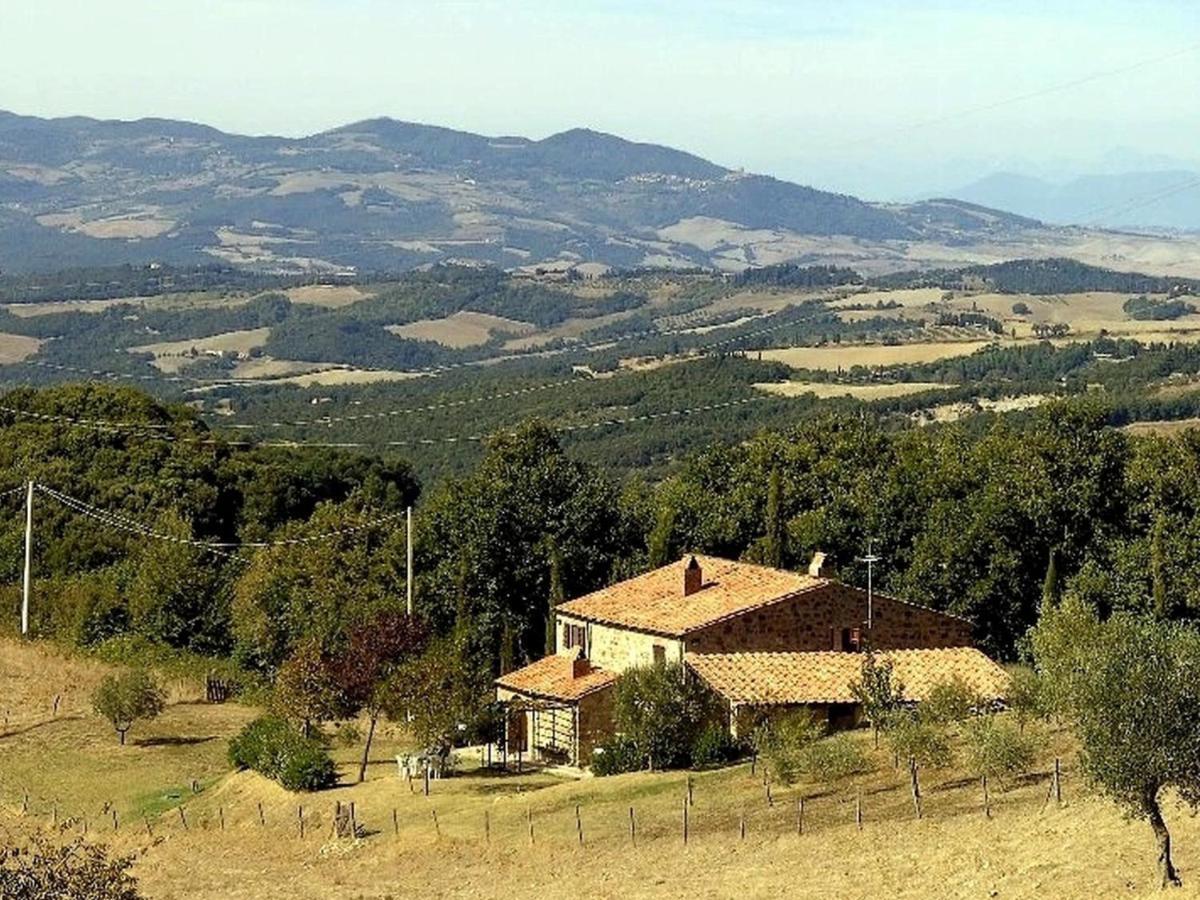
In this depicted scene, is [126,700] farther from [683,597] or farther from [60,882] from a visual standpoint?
[60,882]

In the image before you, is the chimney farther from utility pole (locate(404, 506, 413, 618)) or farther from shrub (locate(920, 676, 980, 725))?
shrub (locate(920, 676, 980, 725))

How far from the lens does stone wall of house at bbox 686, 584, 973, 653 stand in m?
45.3

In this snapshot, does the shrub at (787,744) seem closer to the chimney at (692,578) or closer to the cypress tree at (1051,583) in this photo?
the chimney at (692,578)

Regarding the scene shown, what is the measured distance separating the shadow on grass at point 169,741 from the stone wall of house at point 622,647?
10215 millimetres

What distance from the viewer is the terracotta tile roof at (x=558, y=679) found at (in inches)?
1725

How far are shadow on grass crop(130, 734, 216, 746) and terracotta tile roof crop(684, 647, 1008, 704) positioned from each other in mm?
13993

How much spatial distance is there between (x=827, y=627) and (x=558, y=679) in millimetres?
6947

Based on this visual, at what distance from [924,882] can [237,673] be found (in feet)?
111

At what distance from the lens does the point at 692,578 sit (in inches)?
1895

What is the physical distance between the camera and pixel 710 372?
152m

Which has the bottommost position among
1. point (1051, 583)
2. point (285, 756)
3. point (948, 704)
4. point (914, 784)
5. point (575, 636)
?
point (285, 756)

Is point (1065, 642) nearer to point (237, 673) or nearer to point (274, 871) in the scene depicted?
point (274, 871)

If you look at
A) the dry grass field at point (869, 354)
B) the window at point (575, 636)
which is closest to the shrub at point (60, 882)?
the window at point (575, 636)

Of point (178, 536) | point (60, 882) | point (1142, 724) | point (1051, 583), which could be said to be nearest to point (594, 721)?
point (1051, 583)
